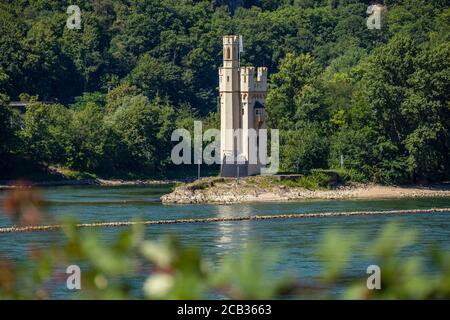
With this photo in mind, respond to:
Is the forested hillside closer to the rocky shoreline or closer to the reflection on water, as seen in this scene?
the rocky shoreline

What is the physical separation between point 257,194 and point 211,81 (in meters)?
57.6

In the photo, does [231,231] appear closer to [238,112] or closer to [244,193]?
[244,193]

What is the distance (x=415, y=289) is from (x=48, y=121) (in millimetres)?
96819

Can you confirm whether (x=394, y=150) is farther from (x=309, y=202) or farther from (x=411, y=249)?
(x=411, y=249)

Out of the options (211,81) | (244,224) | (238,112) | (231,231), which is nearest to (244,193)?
(238,112)

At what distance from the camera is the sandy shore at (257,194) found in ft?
238

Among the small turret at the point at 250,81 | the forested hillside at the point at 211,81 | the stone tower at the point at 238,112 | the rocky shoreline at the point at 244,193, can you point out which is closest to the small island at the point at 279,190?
the rocky shoreline at the point at 244,193

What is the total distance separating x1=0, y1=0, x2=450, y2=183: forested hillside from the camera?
83250 millimetres

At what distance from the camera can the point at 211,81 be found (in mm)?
130500

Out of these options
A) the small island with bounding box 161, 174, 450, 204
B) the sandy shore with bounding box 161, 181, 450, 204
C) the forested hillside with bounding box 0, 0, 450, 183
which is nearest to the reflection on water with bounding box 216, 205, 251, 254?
the sandy shore with bounding box 161, 181, 450, 204

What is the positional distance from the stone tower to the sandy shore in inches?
116

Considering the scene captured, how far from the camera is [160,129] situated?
101375 millimetres
